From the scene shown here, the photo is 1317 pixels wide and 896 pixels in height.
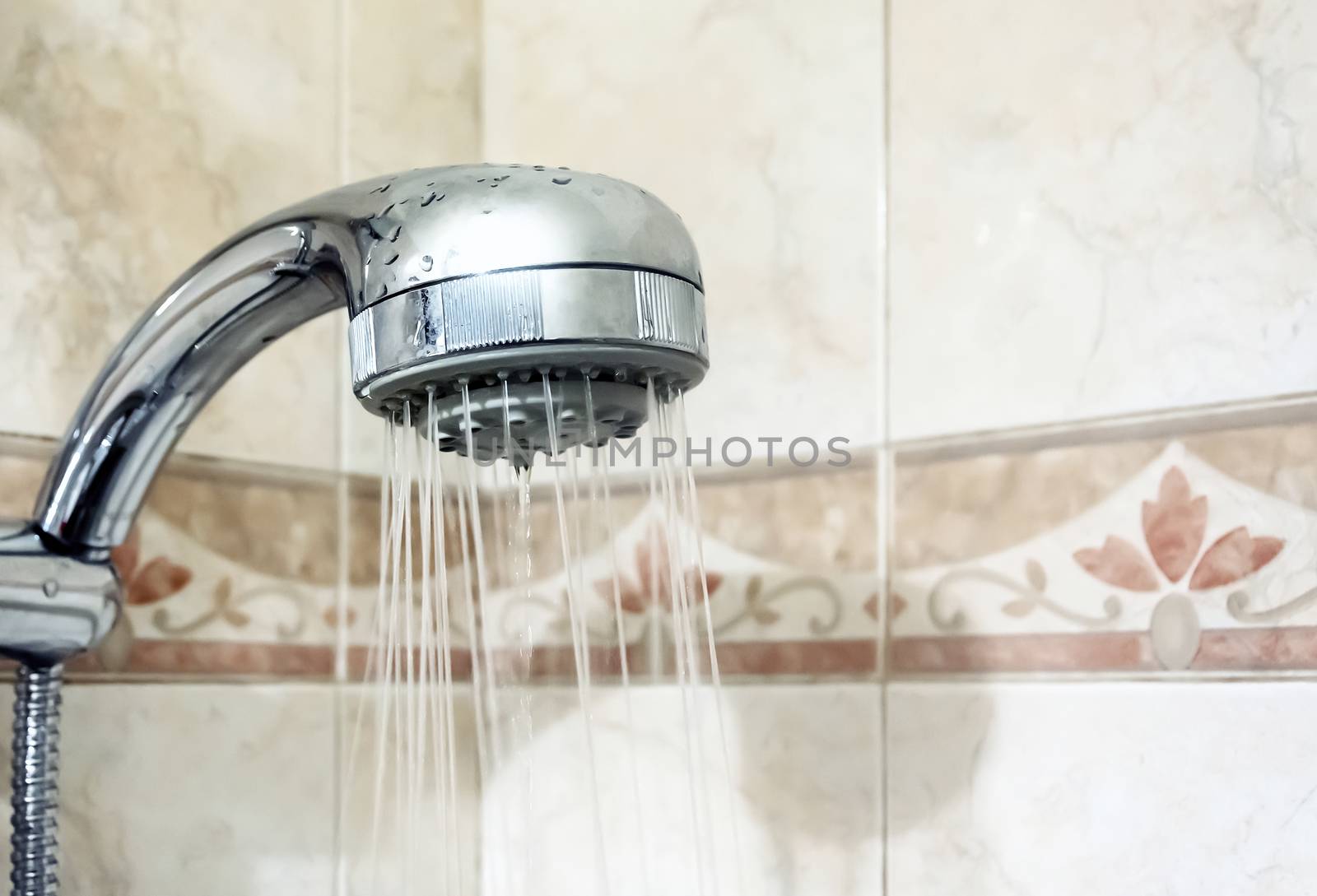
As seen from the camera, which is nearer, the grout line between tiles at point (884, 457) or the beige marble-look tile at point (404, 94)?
the grout line between tiles at point (884, 457)

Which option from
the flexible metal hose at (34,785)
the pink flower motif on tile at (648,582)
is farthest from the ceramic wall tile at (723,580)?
the flexible metal hose at (34,785)

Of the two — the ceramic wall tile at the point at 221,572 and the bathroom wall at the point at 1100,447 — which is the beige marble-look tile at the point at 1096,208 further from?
the ceramic wall tile at the point at 221,572

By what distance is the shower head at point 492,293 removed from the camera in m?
0.33

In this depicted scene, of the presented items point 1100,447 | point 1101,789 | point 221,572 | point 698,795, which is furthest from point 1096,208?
point 221,572

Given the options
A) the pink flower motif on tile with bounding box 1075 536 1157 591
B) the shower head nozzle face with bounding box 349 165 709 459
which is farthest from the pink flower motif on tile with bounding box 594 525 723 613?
the shower head nozzle face with bounding box 349 165 709 459

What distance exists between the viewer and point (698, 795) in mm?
656

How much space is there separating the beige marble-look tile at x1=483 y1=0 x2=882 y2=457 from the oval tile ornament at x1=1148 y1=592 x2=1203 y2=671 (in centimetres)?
16

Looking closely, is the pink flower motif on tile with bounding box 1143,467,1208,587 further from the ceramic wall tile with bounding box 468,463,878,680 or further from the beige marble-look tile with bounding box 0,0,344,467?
the beige marble-look tile with bounding box 0,0,344,467

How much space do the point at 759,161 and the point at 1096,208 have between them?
19 centimetres

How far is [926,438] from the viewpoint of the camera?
1.98 ft

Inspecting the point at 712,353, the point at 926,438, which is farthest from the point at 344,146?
the point at 926,438

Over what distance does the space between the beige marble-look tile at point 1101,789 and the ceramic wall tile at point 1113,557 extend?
17 millimetres

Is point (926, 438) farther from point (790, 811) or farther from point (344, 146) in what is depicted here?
point (344, 146)

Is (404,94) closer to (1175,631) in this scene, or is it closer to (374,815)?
(374,815)
